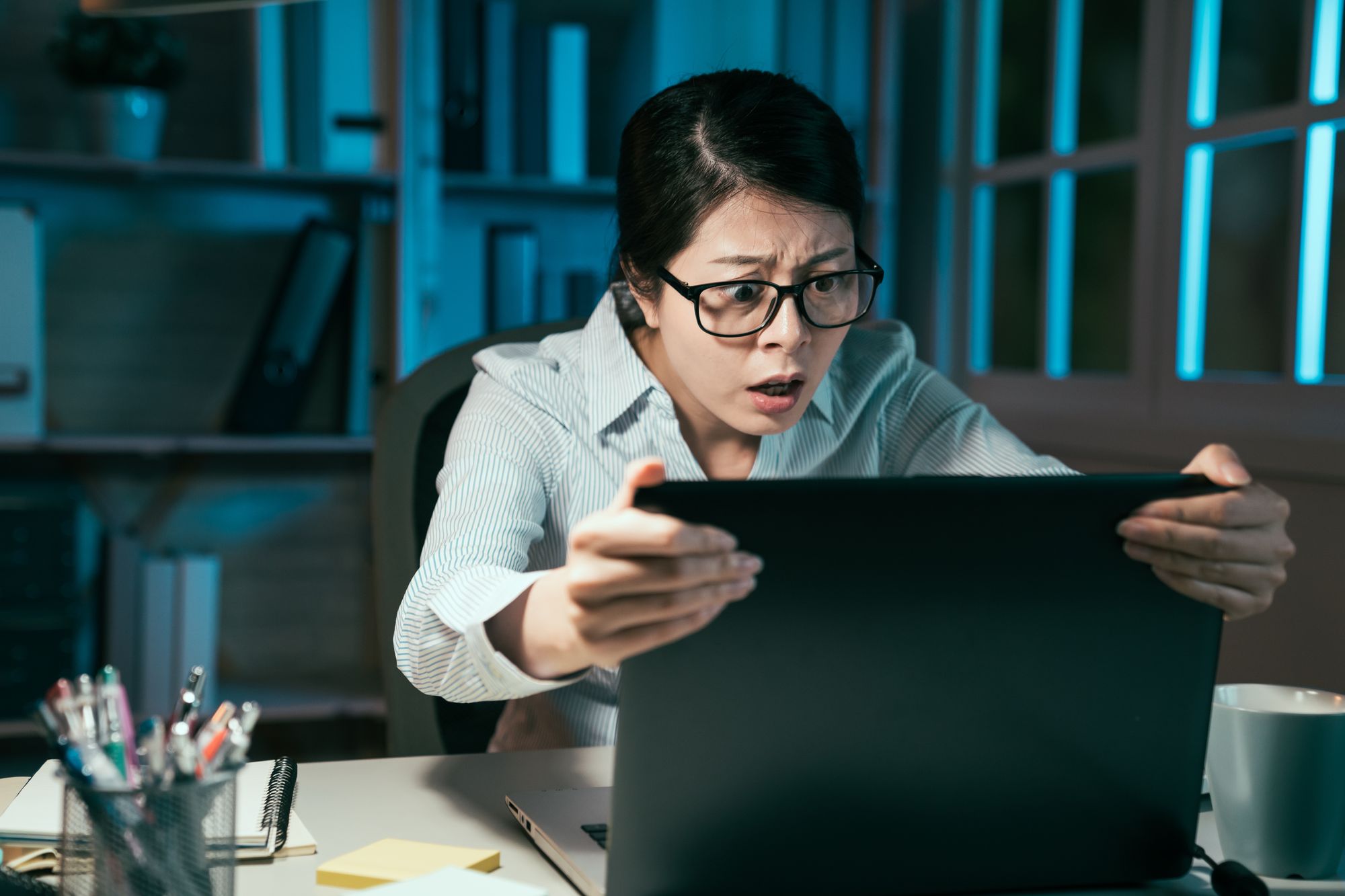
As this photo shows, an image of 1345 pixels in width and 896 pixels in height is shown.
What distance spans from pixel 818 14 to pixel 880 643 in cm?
211

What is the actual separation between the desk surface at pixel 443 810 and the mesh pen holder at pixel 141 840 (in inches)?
5.0

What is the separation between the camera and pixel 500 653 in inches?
29.8

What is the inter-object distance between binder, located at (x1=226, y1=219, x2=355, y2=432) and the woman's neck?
1141 mm

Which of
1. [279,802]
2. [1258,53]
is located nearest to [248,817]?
[279,802]

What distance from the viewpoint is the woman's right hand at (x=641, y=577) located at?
567 millimetres

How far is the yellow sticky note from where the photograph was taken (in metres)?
0.68

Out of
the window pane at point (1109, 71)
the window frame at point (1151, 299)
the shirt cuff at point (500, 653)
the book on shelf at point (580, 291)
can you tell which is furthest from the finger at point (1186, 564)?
the book on shelf at point (580, 291)

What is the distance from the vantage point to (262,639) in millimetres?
2447

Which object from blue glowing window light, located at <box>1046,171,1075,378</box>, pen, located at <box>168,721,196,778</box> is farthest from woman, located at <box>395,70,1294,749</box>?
blue glowing window light, located at <box>1046,171,1075,378</box>

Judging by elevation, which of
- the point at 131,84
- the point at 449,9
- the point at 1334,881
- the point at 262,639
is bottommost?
the point at 262,639

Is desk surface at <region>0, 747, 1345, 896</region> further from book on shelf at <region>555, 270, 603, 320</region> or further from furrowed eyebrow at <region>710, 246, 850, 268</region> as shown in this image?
book on shelf at <region>555, 270, 603, 320</region>

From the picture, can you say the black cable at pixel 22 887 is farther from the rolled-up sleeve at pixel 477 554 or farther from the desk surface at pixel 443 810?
the rolled-up sleeve at pixel 477 554

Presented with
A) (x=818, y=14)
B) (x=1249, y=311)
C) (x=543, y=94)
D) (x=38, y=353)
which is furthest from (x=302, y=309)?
(x=1249, y=311)

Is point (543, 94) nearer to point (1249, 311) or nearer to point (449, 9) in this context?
point (449, 9)
